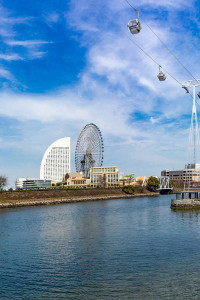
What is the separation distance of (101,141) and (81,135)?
9768mm

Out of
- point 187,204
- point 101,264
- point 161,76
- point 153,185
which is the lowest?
point 153,185

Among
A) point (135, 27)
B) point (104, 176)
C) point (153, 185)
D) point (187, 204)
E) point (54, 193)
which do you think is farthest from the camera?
point (104, 176)

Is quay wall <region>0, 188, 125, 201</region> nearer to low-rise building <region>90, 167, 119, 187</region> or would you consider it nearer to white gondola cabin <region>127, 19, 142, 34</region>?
low-rise building <region>90, 167, 119, 187</region>

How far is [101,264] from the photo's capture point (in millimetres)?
20484

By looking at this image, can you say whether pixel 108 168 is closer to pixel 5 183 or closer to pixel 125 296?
pixel 5 183

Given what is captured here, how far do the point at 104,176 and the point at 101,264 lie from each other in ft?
440

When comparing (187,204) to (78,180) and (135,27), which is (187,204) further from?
(78,180)

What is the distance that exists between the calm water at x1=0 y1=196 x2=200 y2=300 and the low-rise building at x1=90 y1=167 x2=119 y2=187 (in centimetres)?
11842

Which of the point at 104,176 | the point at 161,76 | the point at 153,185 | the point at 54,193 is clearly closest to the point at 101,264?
the point at 161,76

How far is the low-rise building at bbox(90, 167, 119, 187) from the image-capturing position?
153 m

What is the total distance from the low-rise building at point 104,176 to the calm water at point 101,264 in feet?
389

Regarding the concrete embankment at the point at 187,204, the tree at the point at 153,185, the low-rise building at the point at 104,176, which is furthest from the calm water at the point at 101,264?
the low-rise building at the point at 104,176

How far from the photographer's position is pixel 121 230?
3444 centimetres

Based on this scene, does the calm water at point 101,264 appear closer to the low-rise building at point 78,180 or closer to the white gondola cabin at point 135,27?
Answer: the white gondola cabin at point 135,27
